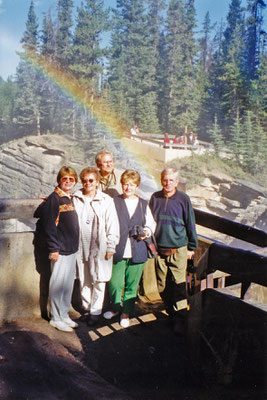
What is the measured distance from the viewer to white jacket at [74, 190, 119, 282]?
355cm

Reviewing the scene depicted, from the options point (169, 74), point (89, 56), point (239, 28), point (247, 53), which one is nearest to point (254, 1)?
point (239, 28)

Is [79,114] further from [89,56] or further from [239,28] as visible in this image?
[239,28]

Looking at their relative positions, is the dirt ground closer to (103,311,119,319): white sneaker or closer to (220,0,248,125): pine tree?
(103,311,119,319): white sneaker

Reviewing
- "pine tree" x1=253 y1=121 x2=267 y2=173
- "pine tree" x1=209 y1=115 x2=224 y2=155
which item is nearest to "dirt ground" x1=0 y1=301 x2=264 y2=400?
"pine tree" x1=253 y1=121 x2=267 y2=173

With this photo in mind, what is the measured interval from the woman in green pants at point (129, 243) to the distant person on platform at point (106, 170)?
1.09 feet

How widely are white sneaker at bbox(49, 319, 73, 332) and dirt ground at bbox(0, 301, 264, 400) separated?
0.13 ft

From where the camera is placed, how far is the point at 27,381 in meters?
2.57

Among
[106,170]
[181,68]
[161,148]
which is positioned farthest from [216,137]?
[106,170]

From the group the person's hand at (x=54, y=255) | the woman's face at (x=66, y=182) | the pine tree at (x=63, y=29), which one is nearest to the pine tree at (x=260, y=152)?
the pine tree at (x=63, y=29)

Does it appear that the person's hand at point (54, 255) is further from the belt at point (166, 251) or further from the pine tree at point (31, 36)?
the pine tree at point (31, 36)

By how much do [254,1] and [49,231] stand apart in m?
57.1

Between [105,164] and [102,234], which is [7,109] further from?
[102,234]

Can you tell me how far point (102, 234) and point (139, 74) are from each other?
54.7m

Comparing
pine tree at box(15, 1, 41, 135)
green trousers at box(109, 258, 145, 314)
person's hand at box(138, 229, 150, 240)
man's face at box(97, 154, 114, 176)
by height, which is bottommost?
green trousers at box(109, 258, 145, 314)
